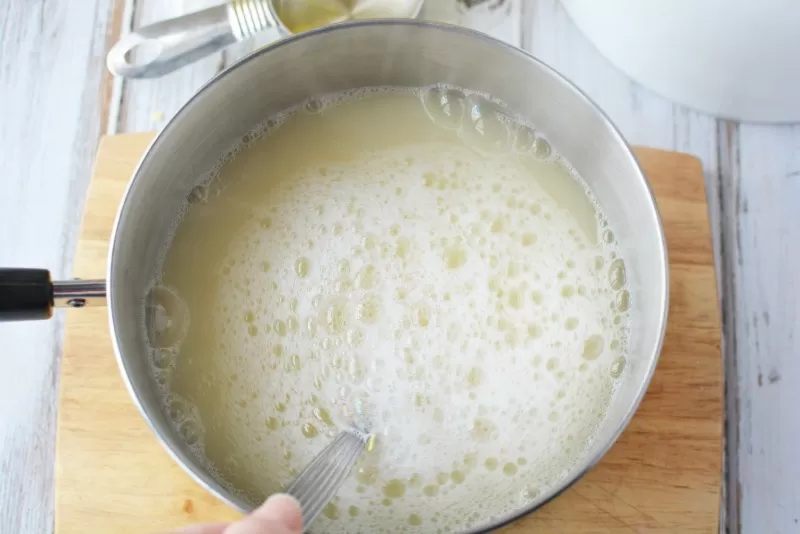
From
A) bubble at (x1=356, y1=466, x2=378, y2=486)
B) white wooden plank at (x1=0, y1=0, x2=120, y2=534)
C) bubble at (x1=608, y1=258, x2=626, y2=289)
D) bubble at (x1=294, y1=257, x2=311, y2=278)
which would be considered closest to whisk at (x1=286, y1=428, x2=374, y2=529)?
bubble at (x1=356, y1=466, x2=378, y2=486)

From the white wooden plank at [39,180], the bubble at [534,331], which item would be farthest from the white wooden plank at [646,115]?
the white wooden plank at [39,180]

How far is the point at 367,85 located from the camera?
2.35 ft

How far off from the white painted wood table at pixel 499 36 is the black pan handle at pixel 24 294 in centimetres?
30

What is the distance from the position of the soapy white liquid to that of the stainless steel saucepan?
2 centimetres

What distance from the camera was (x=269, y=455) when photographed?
632 mm

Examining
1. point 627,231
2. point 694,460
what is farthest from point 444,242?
point 694,460

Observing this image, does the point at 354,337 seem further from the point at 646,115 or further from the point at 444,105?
the point at 646,115

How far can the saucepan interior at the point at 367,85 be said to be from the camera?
0.58 meters

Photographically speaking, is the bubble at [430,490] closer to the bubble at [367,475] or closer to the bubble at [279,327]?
the bubble at [367,475]

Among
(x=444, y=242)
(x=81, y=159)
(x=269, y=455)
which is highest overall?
(x=81, y=159)

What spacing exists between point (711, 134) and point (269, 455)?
1.79 ft

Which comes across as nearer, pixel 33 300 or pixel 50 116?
pixel 33 300

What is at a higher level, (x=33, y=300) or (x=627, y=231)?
(x=627, y=231)

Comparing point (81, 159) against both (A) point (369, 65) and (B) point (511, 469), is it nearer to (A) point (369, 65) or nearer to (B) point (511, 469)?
(A) point (369, 65)
